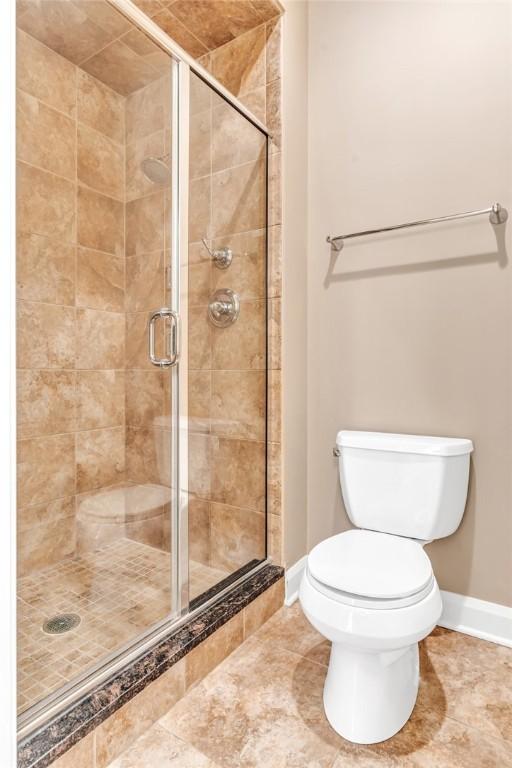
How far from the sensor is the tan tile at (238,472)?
1718 mm

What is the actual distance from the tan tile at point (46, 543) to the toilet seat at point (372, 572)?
2.48ft

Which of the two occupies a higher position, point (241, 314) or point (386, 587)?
point (241, 314)

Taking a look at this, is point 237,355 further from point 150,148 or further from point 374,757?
point 374,757

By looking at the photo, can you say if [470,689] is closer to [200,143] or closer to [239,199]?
[239,199]

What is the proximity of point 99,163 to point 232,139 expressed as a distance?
0.55 meters

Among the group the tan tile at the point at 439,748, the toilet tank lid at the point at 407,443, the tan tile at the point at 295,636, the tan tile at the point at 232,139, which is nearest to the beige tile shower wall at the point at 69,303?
the tan tile at the point at 232,139

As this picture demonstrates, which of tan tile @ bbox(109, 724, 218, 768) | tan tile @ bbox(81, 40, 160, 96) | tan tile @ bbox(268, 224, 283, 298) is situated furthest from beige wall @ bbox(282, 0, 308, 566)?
tan tile @ bbox(109, 724, 218, 768)

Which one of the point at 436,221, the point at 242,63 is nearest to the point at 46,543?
Answer: the point at 436,221

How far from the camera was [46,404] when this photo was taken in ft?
5.82

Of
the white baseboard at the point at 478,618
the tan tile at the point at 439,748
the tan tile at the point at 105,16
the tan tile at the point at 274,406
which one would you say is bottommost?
the tan tile at the point at 439,748

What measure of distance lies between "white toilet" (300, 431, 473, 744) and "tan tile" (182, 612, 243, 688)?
37 centimetres

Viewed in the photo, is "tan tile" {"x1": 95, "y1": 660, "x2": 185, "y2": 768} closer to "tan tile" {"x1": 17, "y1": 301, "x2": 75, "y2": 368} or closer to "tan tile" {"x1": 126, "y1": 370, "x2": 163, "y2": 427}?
"tan tile" {"x1": 126, "y1": 370, "x2": 163, "y2": 427}

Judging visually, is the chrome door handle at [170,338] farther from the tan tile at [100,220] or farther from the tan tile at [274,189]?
the tan tile at [274,189]

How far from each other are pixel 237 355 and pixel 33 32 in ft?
3.67
